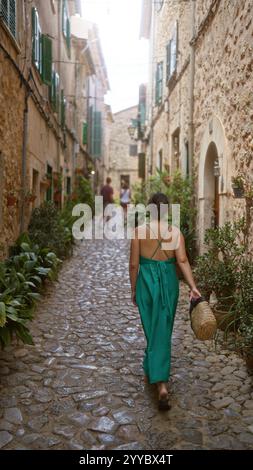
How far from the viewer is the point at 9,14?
652 cm

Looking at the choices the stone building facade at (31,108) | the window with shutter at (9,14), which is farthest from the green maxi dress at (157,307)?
the window with shutter at (9,14)

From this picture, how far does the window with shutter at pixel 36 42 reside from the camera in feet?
27.8

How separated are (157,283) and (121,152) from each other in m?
33.4

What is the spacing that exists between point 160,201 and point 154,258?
0.45m

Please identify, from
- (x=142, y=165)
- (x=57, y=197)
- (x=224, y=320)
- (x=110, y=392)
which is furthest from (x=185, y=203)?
(x=142, y=165)

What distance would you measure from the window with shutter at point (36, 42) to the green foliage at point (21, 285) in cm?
367

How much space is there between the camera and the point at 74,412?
326 cm

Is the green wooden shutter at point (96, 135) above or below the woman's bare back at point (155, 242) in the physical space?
above

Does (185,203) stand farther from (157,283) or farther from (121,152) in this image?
(121,152)

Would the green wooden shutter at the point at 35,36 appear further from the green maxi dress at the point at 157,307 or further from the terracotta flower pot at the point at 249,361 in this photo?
the terracotta flower pot at the point at 249,361

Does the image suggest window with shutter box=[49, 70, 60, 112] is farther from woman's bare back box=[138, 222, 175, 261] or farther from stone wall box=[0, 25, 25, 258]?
woman's bare back box=[138, 222, 175, 261]

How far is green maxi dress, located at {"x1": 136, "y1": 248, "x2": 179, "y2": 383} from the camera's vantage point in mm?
3406
